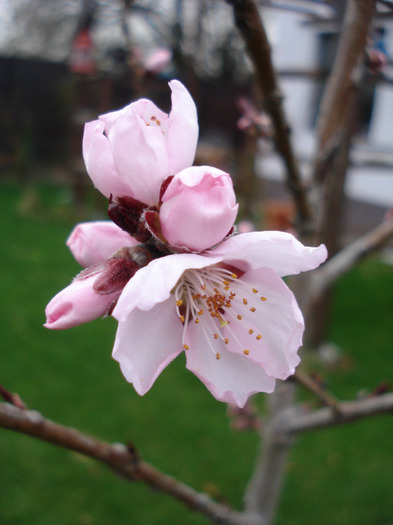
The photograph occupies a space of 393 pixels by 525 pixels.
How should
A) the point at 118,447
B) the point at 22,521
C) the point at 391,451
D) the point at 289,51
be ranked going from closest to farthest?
the point at 118,447 → the point at 22,521 → the point at 391,451 → the point at 289,51

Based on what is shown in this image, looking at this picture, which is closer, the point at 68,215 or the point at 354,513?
the point at 354,513

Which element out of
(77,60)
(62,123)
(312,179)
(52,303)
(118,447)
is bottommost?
(62,123)

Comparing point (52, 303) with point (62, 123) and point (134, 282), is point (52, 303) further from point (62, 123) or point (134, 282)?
point (62, 123)

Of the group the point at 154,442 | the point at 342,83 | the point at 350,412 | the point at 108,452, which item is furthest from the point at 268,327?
the point at 154,442

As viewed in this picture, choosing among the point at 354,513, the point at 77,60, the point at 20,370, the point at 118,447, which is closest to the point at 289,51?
the point at 77,60

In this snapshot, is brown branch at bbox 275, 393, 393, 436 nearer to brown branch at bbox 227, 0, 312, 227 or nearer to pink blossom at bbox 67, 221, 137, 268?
brown branch at bbox 227, 0, 312, 227

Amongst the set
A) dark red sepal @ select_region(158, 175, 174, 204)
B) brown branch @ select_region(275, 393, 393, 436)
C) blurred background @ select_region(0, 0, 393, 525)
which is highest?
dark red sepal @ select_region(158, 175, 174, 204)

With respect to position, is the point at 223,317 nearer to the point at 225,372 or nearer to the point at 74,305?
the point at 225,372

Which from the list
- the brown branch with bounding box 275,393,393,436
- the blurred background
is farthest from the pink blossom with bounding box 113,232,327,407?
the brown branch with bounding box 275,393,393,436

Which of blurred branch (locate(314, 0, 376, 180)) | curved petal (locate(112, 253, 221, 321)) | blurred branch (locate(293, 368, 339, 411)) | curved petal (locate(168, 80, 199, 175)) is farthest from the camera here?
blurred branch (locate(314, 0, 376, 180))
